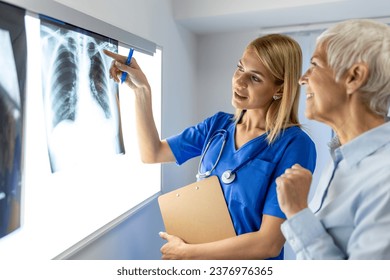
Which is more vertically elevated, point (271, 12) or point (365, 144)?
point (271, 12)

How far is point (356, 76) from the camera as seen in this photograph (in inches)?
23.8

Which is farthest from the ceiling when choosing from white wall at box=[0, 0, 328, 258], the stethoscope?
the stethoscope

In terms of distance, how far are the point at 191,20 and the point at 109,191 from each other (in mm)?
1049

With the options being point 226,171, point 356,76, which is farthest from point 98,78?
point 356,76

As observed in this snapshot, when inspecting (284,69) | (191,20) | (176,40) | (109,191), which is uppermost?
(191,20)

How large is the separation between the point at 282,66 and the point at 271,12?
78cm

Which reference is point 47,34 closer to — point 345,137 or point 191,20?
point 345,137

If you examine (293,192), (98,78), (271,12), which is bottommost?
(293,192)

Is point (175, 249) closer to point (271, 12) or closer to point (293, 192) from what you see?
point (293, 192)
